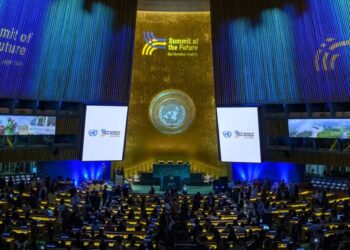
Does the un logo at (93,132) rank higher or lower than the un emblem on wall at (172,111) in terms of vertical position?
lower

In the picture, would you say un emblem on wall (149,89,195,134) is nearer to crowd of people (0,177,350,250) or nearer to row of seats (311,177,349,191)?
crowd of people (0,177,350,250)

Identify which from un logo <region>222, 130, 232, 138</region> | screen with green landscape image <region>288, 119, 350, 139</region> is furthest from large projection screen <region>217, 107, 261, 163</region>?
screen with green landscape image <region>288, 119, 350, 139</region>

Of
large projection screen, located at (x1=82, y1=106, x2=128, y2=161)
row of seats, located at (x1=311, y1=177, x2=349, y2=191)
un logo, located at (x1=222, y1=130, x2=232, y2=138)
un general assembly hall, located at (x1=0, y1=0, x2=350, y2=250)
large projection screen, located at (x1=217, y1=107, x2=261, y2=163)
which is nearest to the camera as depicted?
un general assembly hall, located at (x1=0, y1=0, x2=350, y2=250)

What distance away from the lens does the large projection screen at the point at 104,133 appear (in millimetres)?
21156

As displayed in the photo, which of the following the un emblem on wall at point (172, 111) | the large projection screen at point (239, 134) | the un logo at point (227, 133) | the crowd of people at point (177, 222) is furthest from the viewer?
the un emblem on wall at point (172, 111)

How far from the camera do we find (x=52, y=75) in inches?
783

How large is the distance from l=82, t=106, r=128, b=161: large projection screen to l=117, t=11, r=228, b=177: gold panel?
234 centimetres

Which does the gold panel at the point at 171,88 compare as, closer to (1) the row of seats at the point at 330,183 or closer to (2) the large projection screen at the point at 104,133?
(2) the large projection screen at the point at 104,133

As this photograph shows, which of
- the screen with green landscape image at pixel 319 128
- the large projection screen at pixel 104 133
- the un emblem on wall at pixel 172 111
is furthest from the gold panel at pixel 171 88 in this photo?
the screen with green landscape image at pixel 319 128

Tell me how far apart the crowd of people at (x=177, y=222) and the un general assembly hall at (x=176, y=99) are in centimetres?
45

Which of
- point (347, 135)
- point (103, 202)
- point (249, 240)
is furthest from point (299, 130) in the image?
point (249, 240)

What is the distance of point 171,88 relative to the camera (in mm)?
24453

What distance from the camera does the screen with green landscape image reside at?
758 inches

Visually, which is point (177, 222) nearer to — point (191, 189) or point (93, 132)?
point (191, 189)
